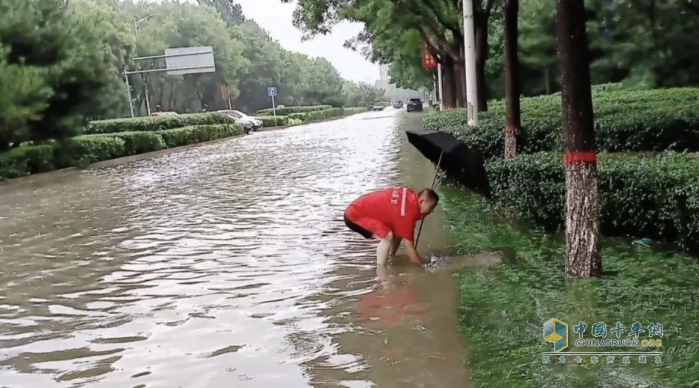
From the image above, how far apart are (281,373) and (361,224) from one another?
2.63 m

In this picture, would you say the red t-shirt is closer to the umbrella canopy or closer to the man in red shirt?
the man in red shirt

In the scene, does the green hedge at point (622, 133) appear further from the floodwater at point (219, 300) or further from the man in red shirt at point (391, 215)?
the man in red shirt at point (391, 215)

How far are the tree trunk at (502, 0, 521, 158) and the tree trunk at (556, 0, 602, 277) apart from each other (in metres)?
4.02

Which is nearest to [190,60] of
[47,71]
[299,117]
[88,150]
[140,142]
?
[299,117]

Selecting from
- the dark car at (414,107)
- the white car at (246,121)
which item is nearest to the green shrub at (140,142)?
the white car at (246,121)

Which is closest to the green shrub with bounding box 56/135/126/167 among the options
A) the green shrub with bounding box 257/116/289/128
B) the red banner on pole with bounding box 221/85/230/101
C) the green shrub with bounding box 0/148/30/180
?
the green shrub with bounding box 0/148/30/180

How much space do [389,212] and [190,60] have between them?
130ft

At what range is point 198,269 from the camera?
733 centimetres

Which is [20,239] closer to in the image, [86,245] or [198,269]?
[86,245]

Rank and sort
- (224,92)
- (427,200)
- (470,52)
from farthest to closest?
(224,92), (470,52), (427,200)

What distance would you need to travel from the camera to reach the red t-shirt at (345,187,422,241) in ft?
21.5

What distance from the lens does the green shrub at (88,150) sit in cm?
2211

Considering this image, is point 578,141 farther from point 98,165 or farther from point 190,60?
point 190,60

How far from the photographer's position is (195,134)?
3297 cm
